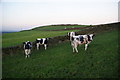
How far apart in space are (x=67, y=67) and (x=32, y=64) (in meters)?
3.05

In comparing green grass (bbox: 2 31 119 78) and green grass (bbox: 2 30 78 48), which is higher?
green grass (bbox: 2 30 78 48)

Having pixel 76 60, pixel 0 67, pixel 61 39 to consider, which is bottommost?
pixel 0 67

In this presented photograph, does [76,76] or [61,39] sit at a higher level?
[61,39]

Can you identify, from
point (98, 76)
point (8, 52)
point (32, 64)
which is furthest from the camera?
point (8, 52)

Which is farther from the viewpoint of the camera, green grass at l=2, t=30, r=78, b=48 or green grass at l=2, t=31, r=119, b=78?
green grass at l=2, t=30, r=78, b=48

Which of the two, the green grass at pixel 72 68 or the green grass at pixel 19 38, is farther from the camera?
the green grass at pixel 19 38

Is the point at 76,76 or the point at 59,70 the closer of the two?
the point at 76,76

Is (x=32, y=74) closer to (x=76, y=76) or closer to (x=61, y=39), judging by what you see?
(x=76, y=76)

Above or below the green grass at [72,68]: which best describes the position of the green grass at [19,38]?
above

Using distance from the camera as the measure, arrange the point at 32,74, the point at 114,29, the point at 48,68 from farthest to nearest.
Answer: the point at 114,29
the point at 48,68
the point at 32,74

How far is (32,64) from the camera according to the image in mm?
10773

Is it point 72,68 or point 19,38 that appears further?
point 19,38

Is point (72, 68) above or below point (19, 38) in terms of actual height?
below

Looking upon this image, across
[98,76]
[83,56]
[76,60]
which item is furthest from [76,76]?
[83,56]
